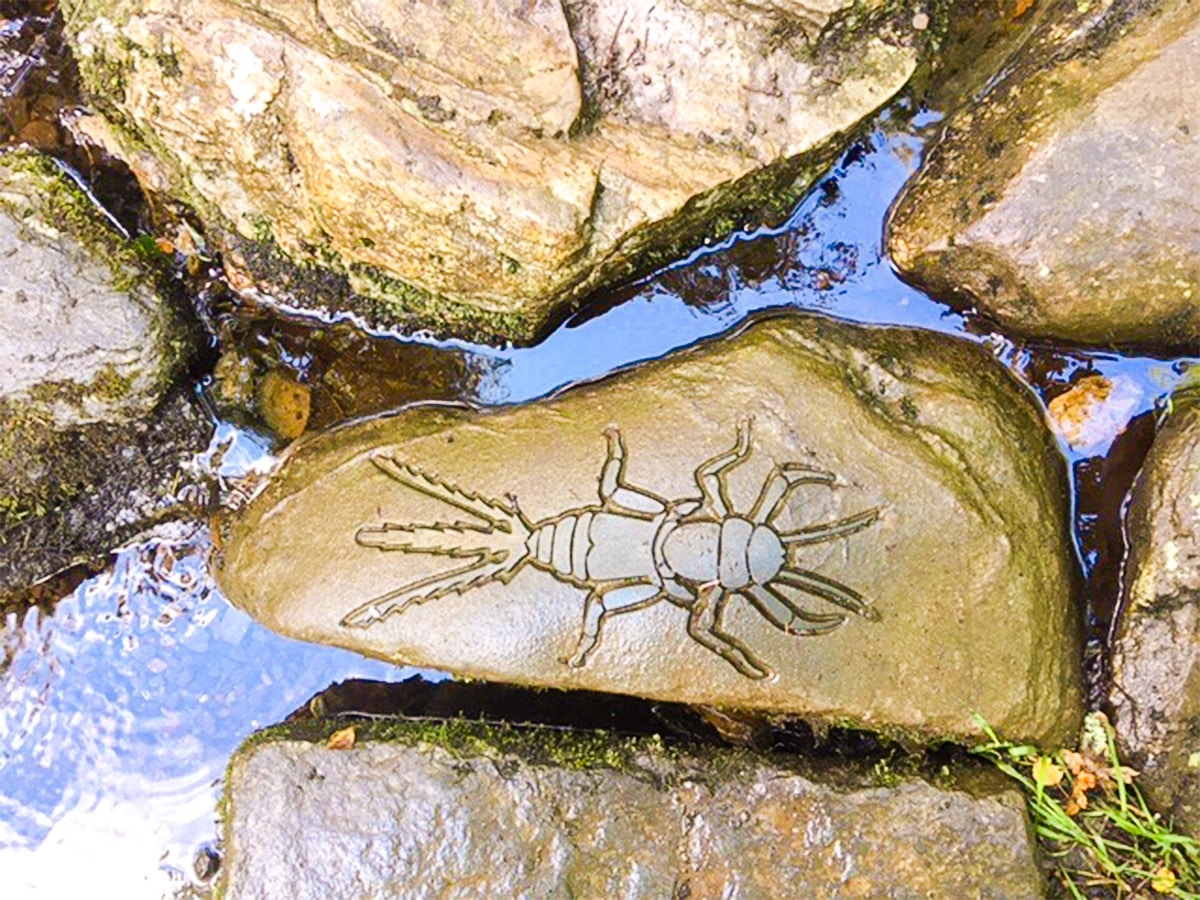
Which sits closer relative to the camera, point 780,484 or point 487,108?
point 487,108

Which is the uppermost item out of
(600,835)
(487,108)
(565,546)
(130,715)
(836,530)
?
(487,108)

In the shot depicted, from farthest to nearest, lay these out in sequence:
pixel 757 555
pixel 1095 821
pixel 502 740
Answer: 1. pixel 502 740
2. pixel 1095 821
3. pixel 757 555

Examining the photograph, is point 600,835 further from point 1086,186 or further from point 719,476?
point 1086,186

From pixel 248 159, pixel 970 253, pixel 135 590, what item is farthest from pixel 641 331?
pixel 135 590

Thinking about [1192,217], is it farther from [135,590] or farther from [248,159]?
[135,590]

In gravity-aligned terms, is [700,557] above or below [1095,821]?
above

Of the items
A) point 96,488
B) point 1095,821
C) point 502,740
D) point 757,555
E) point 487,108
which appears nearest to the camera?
point 487,108

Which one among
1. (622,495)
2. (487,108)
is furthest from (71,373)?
(622,495)

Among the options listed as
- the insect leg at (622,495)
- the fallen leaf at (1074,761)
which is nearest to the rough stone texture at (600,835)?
the fallen leaf at (1074,761)
